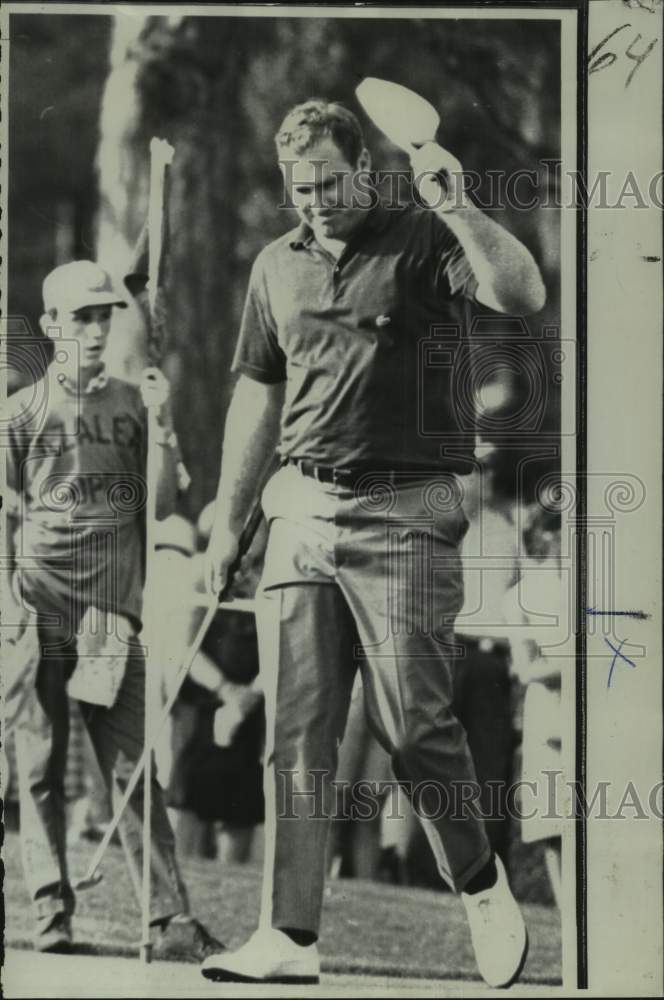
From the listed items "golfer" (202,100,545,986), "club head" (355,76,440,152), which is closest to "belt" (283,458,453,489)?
"golfer" (202,100,545,986)

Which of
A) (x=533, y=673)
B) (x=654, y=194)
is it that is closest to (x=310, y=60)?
(x=654, y=194)

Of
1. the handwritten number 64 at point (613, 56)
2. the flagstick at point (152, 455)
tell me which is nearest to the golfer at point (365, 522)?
the flagstick at point (152, 455)

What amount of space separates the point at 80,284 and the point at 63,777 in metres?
1.37

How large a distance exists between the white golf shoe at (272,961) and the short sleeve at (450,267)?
179cm

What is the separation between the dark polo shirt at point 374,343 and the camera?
3021 millimetres

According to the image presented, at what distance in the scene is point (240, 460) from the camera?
3.09 metres

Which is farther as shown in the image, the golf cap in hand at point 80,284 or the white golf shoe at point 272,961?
the golf cap in hand at point 80,284

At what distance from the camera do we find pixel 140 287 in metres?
3.12

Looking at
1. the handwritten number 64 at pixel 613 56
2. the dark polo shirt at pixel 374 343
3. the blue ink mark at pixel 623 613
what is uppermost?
the handwritten number 64 at pixel 613 56

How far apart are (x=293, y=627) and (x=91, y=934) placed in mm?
1009

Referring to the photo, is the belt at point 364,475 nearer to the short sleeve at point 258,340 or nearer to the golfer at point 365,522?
the golfer at point 365,522

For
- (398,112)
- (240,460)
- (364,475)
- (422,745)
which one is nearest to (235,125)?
(398,112)

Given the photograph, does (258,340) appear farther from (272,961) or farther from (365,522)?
(272,961)

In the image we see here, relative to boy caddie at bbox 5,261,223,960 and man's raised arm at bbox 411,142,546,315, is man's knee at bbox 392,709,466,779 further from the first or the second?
man's raised arm at bbox 411,142,546,315
